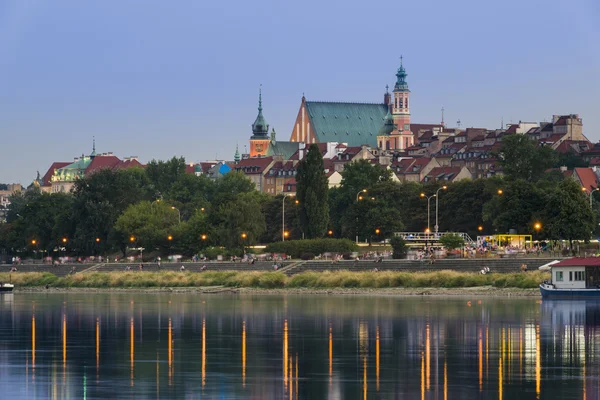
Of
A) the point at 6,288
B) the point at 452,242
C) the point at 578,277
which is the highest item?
the point at 452,242

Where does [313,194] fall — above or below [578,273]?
above

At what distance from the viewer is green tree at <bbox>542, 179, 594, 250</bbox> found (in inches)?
4008

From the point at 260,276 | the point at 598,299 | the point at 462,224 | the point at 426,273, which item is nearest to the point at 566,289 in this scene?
the point at 598,299

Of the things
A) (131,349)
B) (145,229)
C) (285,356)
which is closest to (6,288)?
(145,229)

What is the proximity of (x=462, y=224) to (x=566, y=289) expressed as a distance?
59.2 m

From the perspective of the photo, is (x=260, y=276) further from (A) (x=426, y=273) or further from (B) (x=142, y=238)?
(B) (x=142, y=238)

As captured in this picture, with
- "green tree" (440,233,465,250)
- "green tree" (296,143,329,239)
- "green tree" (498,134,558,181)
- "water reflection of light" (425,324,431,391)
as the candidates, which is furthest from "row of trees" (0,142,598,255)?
"water reflection of light" (425,324,431,391)

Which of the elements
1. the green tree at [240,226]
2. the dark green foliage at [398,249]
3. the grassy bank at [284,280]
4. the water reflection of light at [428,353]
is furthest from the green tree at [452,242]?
the water reflection of light at [428,353]

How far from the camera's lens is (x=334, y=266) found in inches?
4080

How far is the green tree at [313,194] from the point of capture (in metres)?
115

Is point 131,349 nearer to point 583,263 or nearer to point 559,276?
point 583,263

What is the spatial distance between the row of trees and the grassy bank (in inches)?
554

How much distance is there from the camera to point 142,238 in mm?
132250

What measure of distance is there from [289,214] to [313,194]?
3344 cm
